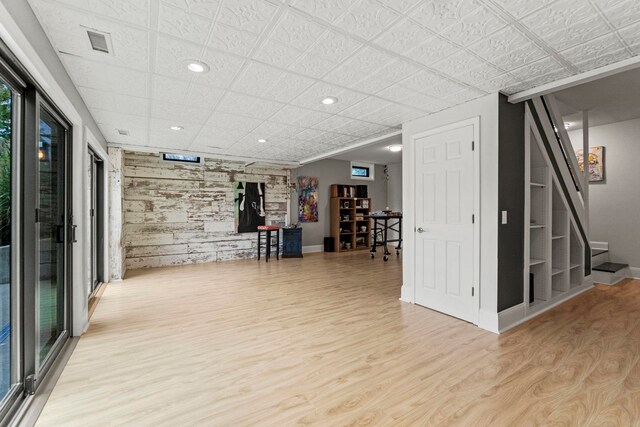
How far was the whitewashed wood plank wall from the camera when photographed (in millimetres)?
6051

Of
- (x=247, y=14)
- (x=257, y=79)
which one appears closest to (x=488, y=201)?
(x=257, y=79)

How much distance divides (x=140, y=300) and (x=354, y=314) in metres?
2.84

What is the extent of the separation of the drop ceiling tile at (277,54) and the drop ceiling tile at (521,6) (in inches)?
50.6

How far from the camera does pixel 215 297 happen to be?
160 inches

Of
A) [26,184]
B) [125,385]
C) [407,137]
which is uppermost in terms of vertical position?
[407,137]

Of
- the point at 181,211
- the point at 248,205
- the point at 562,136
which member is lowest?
the point at 181,211

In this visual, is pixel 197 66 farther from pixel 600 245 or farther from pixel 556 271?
pixel 600 245

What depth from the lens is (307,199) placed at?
830 centimetres

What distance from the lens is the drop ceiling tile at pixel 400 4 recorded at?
1.62 m

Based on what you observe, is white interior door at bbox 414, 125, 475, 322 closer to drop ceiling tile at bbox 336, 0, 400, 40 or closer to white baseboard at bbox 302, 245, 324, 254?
drop ceiling tile at bbox 336, 0, 400, 40

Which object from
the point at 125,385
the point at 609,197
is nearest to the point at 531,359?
the point at 125,385

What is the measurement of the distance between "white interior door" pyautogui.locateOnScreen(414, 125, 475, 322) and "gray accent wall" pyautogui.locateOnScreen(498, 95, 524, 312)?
27cm

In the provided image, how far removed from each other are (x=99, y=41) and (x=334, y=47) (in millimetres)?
1621

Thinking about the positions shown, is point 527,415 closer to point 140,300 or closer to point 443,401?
point 443,401
